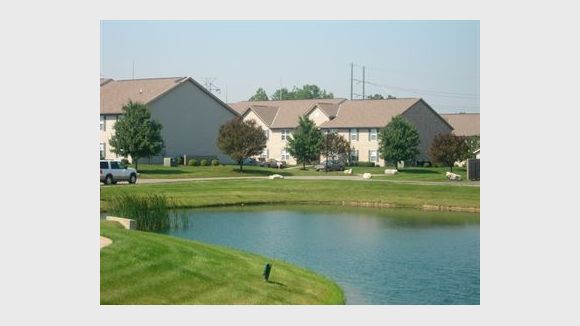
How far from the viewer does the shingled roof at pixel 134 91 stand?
79375 mm

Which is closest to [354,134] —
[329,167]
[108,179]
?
[329,167]

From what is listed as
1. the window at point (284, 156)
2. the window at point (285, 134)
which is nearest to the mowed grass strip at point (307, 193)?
the window at point (284, 156)

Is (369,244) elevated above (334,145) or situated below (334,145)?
below

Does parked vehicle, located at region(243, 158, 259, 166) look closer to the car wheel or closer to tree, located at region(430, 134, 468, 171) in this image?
tree, located at region(430, 134, 468, 171)

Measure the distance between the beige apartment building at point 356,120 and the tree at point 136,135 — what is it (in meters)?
29.3

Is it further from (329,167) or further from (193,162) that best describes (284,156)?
(193,162)

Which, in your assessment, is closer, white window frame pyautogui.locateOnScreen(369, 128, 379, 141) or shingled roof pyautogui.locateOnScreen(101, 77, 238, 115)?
shingled roof pyautogui.locateOnScreen(101, 77, 238, 115)

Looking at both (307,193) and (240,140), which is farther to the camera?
Answer: (240,140)

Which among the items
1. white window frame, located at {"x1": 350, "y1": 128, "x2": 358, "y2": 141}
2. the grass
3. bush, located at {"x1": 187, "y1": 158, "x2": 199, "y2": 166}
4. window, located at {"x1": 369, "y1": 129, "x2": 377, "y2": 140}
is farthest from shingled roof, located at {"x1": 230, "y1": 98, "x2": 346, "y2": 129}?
the grass

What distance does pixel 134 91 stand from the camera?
8150 cm

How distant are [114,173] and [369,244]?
24.8 metres

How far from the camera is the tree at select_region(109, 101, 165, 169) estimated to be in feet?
227

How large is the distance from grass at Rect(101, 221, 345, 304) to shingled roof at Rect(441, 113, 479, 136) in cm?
8890

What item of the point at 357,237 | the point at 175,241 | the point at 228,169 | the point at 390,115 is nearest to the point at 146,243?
the point at 175,241
